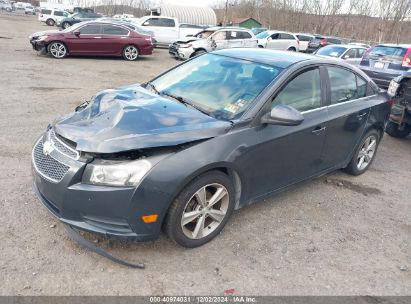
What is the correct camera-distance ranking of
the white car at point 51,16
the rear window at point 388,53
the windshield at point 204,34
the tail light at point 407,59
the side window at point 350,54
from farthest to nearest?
the white car at point 51,16 → the windshield at point 204,34 → the side window at point 350,54 → the rear window at point 388,53 → the tail light at point 407,59

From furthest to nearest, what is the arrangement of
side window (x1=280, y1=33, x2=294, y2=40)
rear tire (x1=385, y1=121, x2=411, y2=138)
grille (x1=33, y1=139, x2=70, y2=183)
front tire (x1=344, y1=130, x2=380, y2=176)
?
side window (x1=280, y1=33, x2=294, y2=40), rear tire (x1=385, y1=121, x2=411, y2=138), front tire (x1=344, y1=130, x2=380, y2=176), grille (x1=33, y1=139, x2=70, y2=183)

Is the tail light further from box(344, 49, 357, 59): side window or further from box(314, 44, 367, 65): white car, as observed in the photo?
box(344, 49, 357, 59): side window

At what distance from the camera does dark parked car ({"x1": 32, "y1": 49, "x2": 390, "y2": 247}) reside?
267cm

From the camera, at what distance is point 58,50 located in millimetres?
13805

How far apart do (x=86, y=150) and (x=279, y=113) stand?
169 cm

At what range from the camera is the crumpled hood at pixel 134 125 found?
8.89ft

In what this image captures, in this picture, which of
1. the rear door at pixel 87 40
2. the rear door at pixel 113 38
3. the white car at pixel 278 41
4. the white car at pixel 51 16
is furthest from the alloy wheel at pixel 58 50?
the white car at pixel 51 16

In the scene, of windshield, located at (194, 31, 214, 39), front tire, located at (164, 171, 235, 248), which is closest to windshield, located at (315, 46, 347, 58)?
windshield, located at (194, 31, 214, 39)

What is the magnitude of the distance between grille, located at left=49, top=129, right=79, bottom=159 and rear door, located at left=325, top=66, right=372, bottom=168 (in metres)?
2.74

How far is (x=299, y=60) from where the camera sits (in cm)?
384

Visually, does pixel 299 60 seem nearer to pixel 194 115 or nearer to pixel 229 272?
pixel 194 115

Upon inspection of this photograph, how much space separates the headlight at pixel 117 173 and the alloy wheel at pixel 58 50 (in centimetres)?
1276

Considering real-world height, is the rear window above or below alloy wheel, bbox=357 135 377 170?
above

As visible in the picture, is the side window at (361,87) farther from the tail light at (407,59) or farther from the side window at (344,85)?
the tail light at (407,59)
